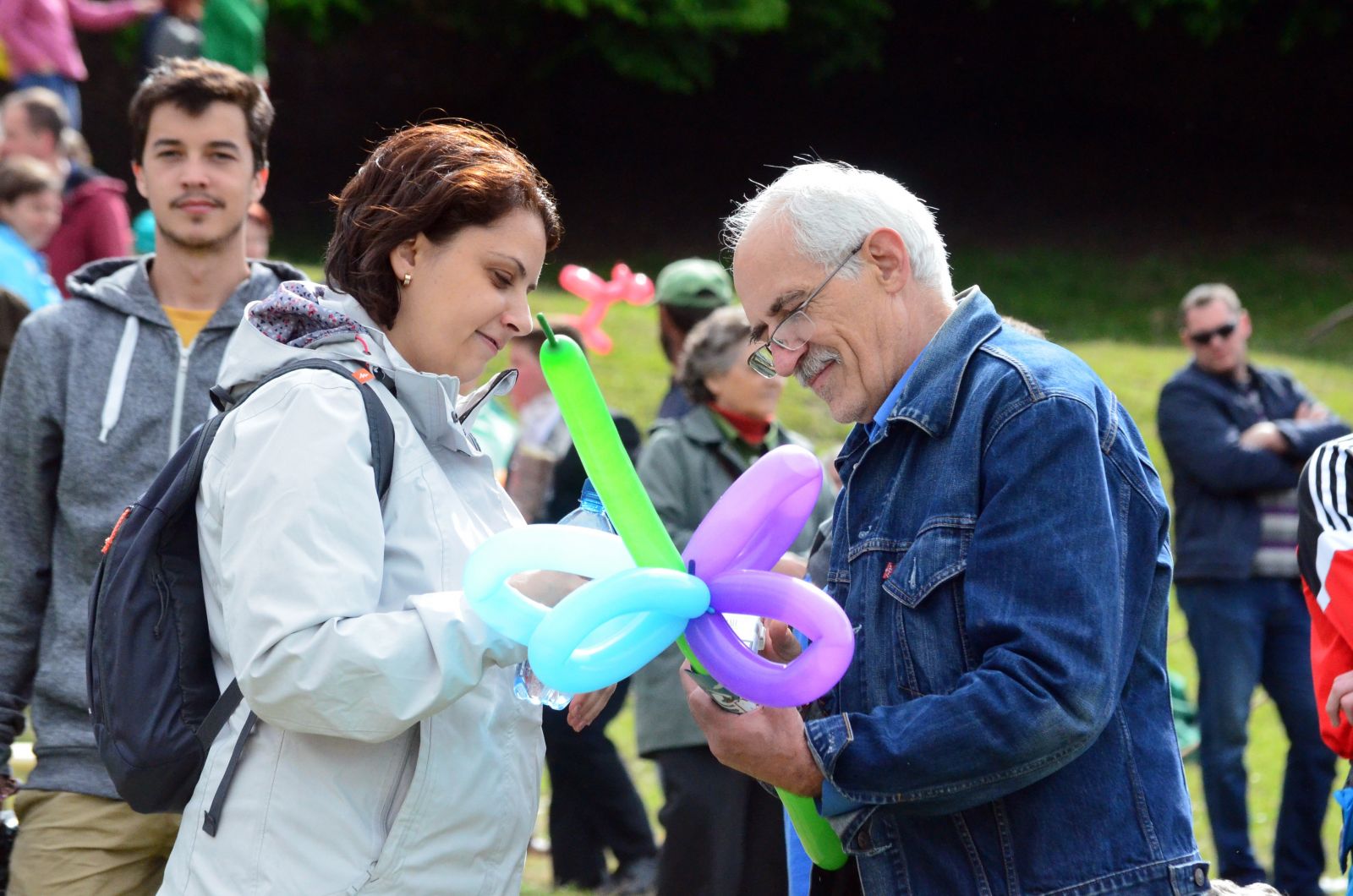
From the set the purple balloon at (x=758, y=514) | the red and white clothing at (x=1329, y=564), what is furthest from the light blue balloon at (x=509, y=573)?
the red and white clothing at (x=1329, y=564)

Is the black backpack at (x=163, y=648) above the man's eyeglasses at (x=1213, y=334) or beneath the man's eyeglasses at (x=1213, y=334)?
beneath

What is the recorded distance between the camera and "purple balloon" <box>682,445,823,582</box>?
7.11 feet

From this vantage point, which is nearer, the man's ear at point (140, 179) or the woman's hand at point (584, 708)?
the woman's hand at point (584, 708)

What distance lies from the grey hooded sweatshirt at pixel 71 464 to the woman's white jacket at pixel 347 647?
1029 millimetres

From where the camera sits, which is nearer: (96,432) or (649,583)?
(649,583)

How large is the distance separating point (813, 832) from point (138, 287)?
80.1 inches

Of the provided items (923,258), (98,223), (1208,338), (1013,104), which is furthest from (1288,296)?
(923,258)

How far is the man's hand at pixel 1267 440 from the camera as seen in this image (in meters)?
6.14

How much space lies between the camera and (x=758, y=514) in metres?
2.16

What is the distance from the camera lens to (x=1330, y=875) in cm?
621

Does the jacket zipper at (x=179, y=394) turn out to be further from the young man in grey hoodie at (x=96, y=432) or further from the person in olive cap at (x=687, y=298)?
the person in olive cap at (x=687, y=298)

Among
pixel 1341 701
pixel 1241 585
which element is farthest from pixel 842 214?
pixel 1241 585

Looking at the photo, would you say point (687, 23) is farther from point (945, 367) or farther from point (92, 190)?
point (945, 367)

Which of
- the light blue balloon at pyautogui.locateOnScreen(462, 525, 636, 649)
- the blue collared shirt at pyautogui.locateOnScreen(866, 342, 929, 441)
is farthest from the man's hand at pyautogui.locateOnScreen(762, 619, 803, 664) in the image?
the light blue balloon at pyautogui.locateOnScreen(462, 525, 636, 649)
